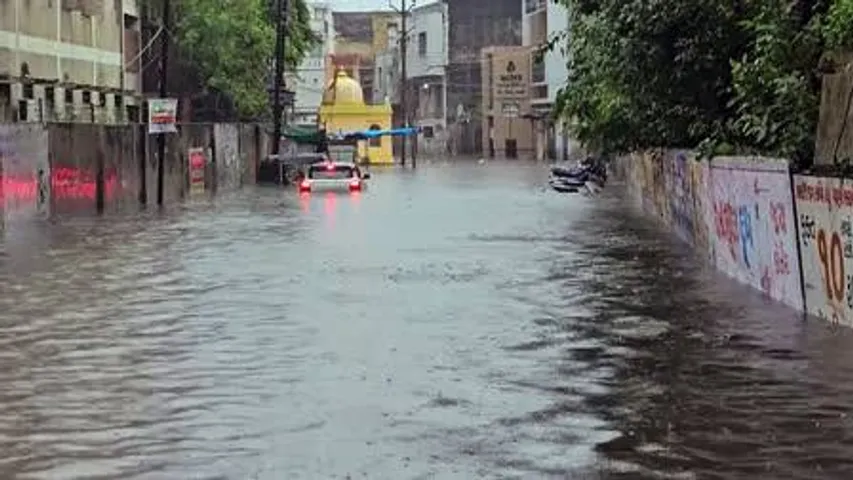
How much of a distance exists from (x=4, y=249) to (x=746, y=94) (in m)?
12.4

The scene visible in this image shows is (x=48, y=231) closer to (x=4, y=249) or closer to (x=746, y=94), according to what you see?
(x=4, y=249)

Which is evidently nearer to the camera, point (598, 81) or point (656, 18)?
point (656, 18)

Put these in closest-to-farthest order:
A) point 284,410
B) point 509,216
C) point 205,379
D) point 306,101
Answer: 1. point 284,410
2. point 205,379
3. point 509,216
4. point 306,101

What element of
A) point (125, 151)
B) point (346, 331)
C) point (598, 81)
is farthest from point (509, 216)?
point (346, 331)

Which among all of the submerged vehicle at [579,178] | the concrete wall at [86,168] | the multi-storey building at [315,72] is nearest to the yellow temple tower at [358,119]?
the multi-storey building at [315,72]

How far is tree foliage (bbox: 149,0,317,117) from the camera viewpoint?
56812mm

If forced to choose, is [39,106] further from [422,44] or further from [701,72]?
[422,44]

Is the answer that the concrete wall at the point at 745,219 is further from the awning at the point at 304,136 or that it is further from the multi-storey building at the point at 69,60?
the awning at the point at 304,136

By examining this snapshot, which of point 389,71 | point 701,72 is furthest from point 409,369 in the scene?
point 389,71

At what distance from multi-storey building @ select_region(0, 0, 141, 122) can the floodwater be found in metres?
17.0

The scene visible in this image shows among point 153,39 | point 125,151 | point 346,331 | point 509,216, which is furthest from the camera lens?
point 153,39

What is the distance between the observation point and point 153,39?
186 feet

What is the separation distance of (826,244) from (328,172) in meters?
36.5

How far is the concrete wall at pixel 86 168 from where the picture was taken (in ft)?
104
